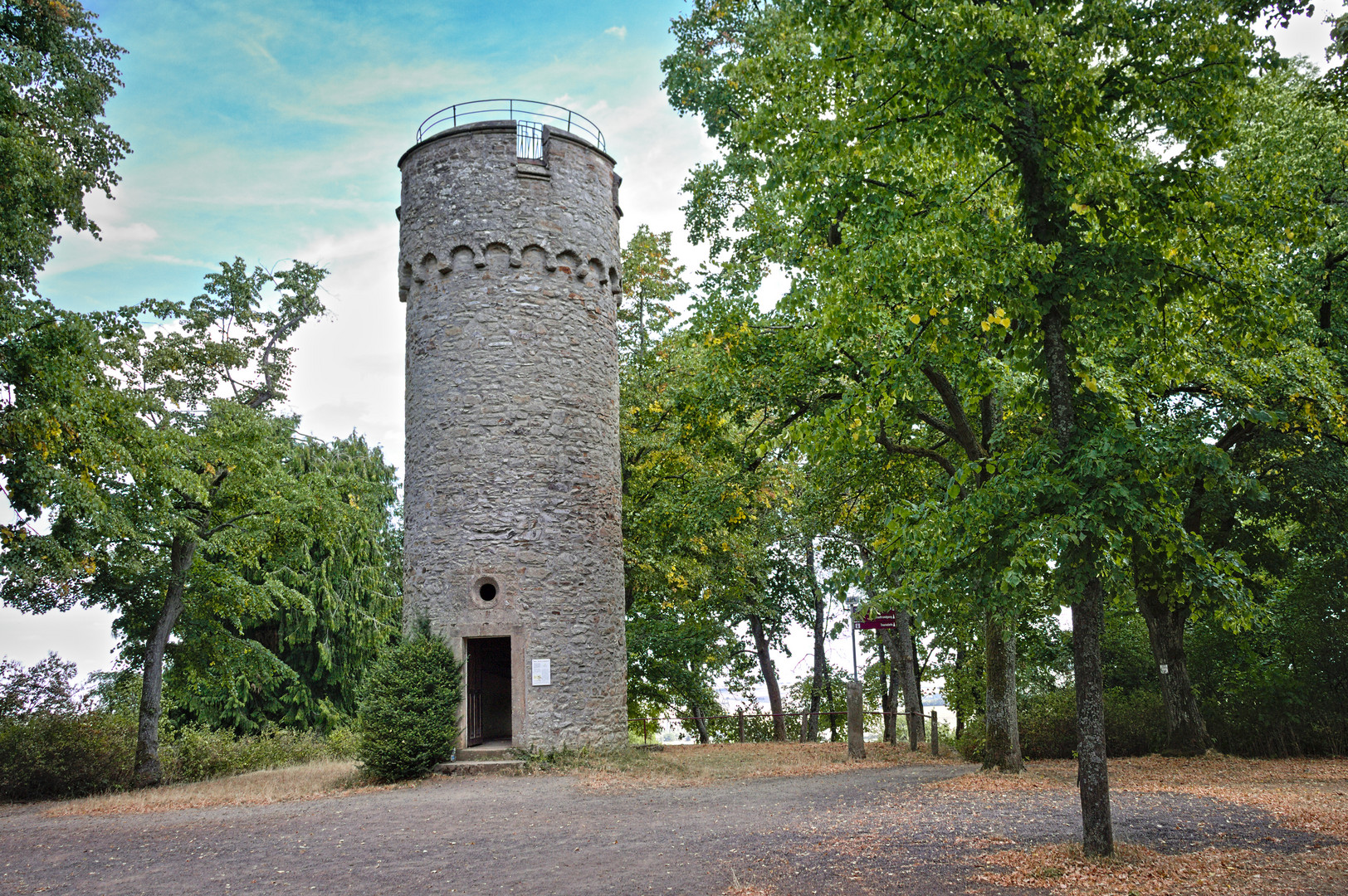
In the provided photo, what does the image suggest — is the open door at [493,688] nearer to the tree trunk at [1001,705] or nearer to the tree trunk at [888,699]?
the tree trunk at [1001,705]

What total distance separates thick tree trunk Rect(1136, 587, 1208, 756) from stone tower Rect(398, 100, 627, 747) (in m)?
8.52

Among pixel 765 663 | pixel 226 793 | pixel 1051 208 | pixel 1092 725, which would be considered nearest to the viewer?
pixel 1092 725

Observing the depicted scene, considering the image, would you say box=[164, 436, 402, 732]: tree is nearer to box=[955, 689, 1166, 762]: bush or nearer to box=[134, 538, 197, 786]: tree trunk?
box=[134, 538, 197, 786]: tree trunk

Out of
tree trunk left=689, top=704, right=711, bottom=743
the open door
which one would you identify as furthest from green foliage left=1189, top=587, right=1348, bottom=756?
tree trunk left=689, top=704, right=711, bottom=743

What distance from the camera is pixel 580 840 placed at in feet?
25.6

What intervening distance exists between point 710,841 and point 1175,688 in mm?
10004

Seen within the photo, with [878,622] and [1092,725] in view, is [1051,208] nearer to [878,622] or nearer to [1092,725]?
[1092,725]

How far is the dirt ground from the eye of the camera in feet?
20.1

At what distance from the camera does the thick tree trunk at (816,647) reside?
24141mm

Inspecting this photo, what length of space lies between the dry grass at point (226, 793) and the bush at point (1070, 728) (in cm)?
979

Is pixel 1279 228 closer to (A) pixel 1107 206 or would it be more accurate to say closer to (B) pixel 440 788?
(A) pixel 1107 206

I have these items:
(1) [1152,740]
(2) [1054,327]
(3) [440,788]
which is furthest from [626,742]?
(2) [1054,327]

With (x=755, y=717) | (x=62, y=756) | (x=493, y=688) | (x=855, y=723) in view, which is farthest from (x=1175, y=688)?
(x=62, y=756)

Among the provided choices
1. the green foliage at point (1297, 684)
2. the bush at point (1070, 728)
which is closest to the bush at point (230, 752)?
the bush at point (1070, 728)
